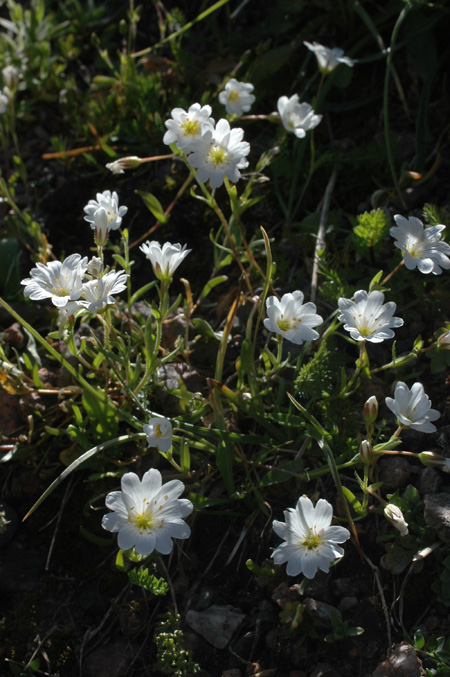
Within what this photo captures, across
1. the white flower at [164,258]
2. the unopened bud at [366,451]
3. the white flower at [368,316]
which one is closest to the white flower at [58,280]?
the white flower at [164,258]

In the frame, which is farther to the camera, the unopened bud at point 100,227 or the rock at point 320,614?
Answer: the unopened bud at point 100,227

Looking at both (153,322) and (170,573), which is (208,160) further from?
(170,573)

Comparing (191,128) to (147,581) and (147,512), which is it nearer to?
(147,512)

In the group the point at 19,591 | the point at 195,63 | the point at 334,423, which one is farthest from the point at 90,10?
the point at 19,591

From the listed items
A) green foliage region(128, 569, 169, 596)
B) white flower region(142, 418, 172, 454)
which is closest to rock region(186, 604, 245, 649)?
green foliage region(128, 569, 169, 596)

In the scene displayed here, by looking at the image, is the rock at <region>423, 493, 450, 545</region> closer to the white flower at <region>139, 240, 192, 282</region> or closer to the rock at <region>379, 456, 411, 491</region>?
the rock at <region>379, 456, 411, 491</region>

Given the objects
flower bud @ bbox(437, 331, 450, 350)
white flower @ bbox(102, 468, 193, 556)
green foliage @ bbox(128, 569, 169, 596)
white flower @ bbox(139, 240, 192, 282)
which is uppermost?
white flower @ bbox(139, 240, 192, 282)

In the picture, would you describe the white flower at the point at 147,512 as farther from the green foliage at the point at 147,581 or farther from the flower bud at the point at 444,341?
the flower bud at the point at 444,341
